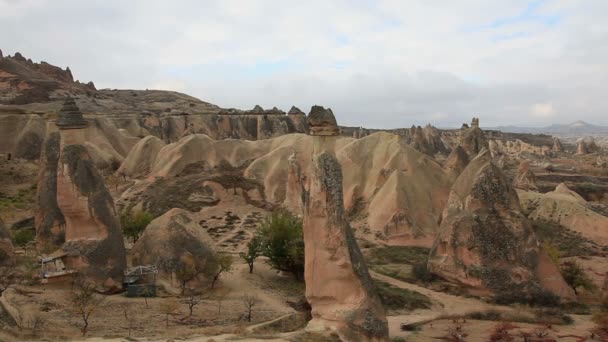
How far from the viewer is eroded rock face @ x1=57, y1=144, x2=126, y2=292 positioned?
19062mm

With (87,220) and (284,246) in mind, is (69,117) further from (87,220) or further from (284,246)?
(284,246)

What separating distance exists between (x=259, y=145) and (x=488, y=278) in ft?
123

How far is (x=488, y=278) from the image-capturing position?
22.2m

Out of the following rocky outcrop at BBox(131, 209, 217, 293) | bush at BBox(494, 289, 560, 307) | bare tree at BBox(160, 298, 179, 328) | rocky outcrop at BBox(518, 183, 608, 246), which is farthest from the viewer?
rocky outcrop at BBox(518, 183, 608, 246)

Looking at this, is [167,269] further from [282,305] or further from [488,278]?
[488,278]

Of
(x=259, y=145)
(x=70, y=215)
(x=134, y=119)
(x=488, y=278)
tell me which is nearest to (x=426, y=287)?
(x=488, y=278)

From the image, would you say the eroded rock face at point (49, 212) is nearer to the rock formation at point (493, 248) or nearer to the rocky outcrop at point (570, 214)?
the rock formation at point (493, 248)

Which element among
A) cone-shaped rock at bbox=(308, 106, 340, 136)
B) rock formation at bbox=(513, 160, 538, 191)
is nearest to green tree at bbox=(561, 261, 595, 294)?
cone-shaped rock at bbox=(308, 106, 340, 136)

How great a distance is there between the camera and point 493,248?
2253cm

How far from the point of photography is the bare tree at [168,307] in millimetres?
16547

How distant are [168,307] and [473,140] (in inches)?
1038

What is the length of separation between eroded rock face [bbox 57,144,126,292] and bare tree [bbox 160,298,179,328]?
2416 mm

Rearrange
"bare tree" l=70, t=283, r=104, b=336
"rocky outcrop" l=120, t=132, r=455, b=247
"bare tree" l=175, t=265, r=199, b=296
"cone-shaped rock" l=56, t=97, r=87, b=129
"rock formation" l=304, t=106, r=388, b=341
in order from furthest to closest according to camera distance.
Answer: "rocky outcrop" l=120, t=132, r=455, b=247 → "bare tree" l=175, t=265, r=199, b=296 → "cone-shaped rock" l=56, t=97, r=87, b=129 → "rock formation" l=304, t=106, r=388, b=341 → "bare tree" l=70, t=283, r=104, b=336

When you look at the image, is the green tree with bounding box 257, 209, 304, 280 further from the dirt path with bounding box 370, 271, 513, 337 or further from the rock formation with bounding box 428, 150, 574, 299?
the rock formation with bounding box 428, 150, 574, 299
